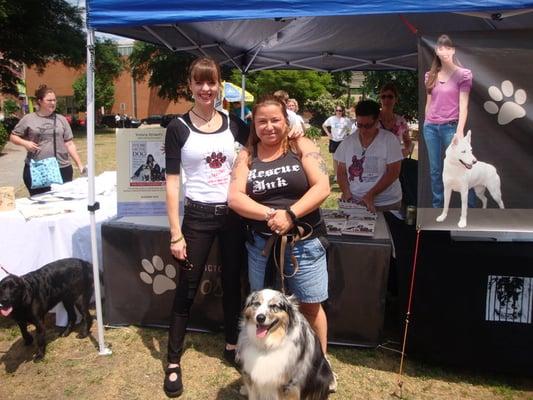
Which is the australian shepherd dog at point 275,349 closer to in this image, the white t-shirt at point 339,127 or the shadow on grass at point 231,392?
the shadow on grass at point 231,392

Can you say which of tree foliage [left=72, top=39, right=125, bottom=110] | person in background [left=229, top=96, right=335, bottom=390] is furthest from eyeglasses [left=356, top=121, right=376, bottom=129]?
tree foliage [left=72, top=39, right=125, bottom=110]

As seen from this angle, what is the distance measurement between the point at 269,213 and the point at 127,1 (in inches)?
55.8

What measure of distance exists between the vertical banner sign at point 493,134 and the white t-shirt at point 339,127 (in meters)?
7.80

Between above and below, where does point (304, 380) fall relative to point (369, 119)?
below

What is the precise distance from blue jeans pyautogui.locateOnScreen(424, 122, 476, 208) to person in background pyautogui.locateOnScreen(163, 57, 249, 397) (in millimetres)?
1030

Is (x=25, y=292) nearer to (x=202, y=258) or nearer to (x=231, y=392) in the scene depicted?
(x=202, y=258)

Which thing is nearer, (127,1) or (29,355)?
(127,1)

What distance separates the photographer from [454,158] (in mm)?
2311

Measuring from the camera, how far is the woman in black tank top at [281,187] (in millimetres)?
2229

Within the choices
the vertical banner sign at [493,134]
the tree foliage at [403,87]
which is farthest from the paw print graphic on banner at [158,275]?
the tree foliage at [403,87]

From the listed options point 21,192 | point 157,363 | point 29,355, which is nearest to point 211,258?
point 157,363

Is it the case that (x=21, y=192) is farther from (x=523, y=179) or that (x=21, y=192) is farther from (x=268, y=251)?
(x=523, y=179)

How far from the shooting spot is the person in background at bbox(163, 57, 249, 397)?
2480 millimetres

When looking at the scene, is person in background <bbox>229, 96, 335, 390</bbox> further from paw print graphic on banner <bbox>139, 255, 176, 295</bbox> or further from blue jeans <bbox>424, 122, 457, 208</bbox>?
paw print graphic on banner <bbox>139, 255, 176, 295</bbox>
